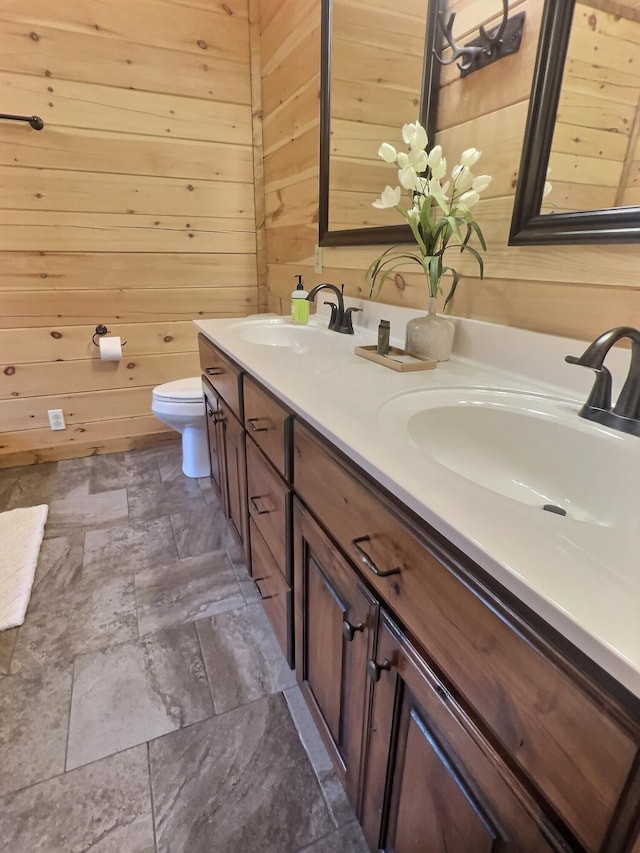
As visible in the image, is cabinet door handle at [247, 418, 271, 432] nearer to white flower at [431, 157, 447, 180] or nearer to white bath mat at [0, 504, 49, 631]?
white flower at [431, 157, 447, 180]

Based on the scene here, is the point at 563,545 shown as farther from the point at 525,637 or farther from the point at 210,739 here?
the point at 210,739

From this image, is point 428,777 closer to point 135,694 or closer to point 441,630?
point 441,630

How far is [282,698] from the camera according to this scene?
4.05 ft

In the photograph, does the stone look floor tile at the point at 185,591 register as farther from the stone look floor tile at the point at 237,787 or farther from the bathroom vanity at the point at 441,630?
the bathroom vanity at the point at 441,630

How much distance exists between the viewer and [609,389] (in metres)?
0.79

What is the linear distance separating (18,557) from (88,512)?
1.18ft

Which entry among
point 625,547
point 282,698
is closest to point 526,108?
point 625,547

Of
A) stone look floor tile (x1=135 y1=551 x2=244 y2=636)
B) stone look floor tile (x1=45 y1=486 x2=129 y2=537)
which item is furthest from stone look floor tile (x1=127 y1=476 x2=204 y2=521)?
stone look floor tile (x1=135 y1=551 x2=244 y2=636)

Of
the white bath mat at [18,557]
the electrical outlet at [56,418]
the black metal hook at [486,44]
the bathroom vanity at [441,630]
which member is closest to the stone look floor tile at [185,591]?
the white bath mat at [18,557]

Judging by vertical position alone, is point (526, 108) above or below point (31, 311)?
above

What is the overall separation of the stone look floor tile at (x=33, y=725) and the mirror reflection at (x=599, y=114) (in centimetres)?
167

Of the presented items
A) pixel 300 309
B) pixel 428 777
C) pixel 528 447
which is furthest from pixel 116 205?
pixel 428 777

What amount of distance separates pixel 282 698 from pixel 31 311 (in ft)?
7.12

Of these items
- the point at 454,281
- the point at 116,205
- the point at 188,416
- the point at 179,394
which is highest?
the point at 116,205
